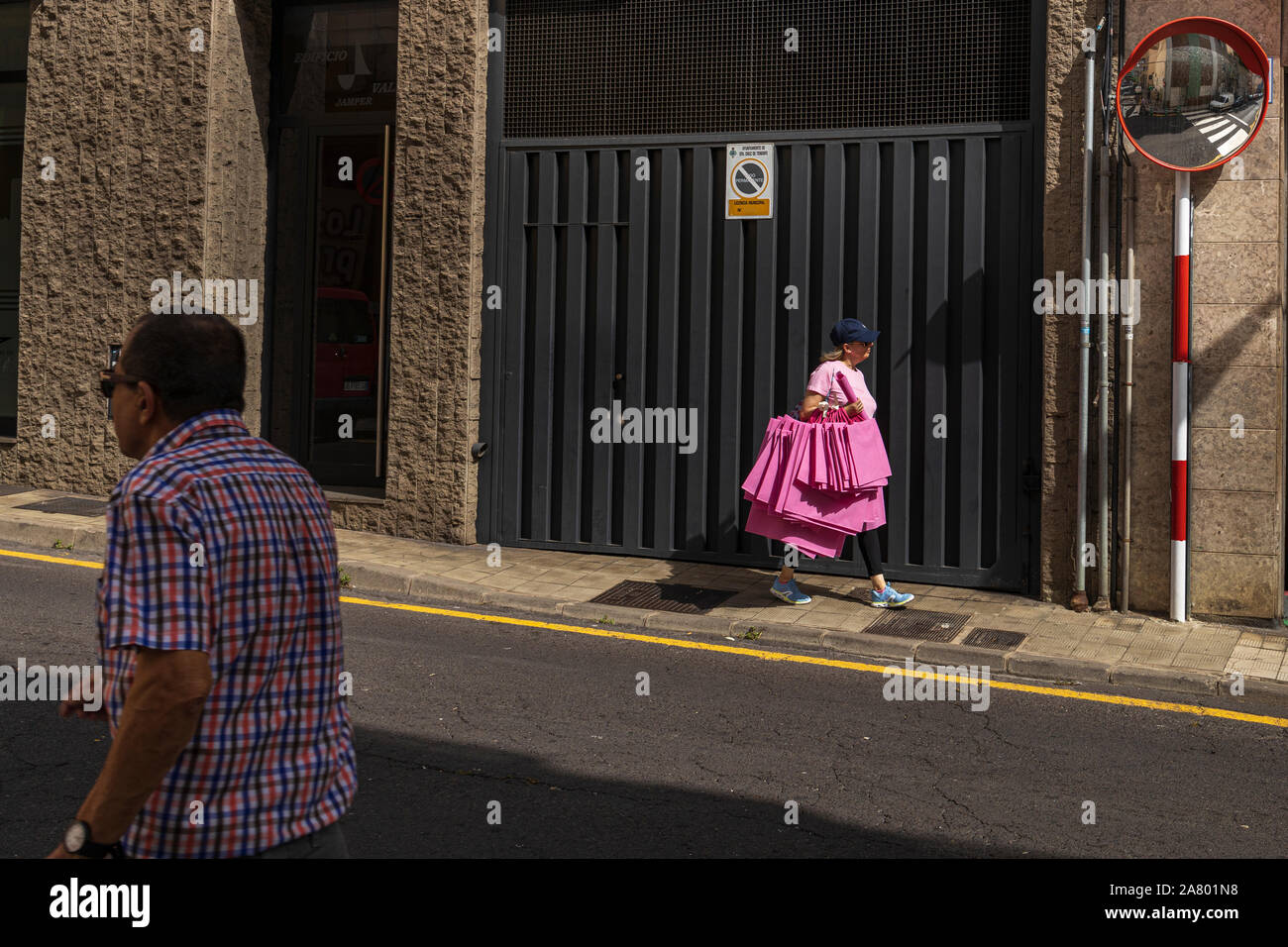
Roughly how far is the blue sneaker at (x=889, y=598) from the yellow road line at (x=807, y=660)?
1.38m

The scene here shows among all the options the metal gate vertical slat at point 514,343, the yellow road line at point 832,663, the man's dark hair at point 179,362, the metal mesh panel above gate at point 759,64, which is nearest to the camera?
the man's dark hair at point 179,362

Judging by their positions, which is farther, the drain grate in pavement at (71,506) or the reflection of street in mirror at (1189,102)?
the drain grate in pavement at (71,506)

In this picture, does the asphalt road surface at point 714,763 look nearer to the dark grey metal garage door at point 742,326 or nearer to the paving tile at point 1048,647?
the paving tile at point 1048,647

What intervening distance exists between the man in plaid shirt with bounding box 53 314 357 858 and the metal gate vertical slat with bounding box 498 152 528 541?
27.9ft

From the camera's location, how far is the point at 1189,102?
348 inches

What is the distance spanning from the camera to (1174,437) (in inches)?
357

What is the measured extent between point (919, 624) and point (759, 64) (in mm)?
4475

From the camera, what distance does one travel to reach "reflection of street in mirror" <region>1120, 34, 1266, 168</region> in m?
8.77

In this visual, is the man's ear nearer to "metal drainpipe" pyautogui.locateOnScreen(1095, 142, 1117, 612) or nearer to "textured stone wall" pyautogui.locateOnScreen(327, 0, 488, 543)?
"metal drainpipe" pyautogui.locateOnScreen(1095, 142, 1117, 612)

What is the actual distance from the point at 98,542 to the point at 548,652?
4.30 m

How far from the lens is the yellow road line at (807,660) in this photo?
7066 mm

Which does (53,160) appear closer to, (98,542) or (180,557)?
(98,542)

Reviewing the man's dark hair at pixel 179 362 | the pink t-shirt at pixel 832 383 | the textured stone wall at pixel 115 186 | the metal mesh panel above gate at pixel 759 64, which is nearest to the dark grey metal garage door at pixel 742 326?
the metal mesh panel above gate at pixel 759 64

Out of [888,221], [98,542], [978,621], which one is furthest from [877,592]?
[98,542]
